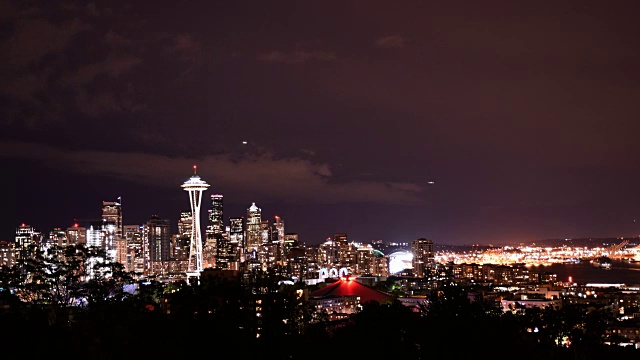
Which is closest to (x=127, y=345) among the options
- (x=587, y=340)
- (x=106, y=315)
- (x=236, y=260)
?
(x=106, y=315)

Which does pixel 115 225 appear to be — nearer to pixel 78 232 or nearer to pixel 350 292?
pixel 78 232

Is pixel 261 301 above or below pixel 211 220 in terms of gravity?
below

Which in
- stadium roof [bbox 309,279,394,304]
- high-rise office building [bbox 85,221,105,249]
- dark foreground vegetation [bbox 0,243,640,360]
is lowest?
stadium roof [bbox 309,279,394,304]

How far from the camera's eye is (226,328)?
14516 millimetres

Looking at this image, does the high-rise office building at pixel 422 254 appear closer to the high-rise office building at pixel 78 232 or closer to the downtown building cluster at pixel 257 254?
the downtown building cluster at pixel 257 254

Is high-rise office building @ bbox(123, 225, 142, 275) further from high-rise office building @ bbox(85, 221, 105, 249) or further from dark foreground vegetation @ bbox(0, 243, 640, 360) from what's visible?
dark foreground vegetation @ bbox(0, 243, 640, 360)

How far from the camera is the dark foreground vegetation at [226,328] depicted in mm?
13602

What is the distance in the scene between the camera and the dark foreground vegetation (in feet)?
44.6

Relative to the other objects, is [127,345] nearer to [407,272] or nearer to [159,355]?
[159,355]

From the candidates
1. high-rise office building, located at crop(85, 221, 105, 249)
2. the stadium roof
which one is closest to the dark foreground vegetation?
the stadium roof

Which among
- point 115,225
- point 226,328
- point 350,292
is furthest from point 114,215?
point 226,328

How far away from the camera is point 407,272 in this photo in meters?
116

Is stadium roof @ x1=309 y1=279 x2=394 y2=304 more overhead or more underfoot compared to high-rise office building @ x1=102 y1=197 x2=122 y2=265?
more underfoot

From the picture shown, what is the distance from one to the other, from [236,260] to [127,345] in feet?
279
